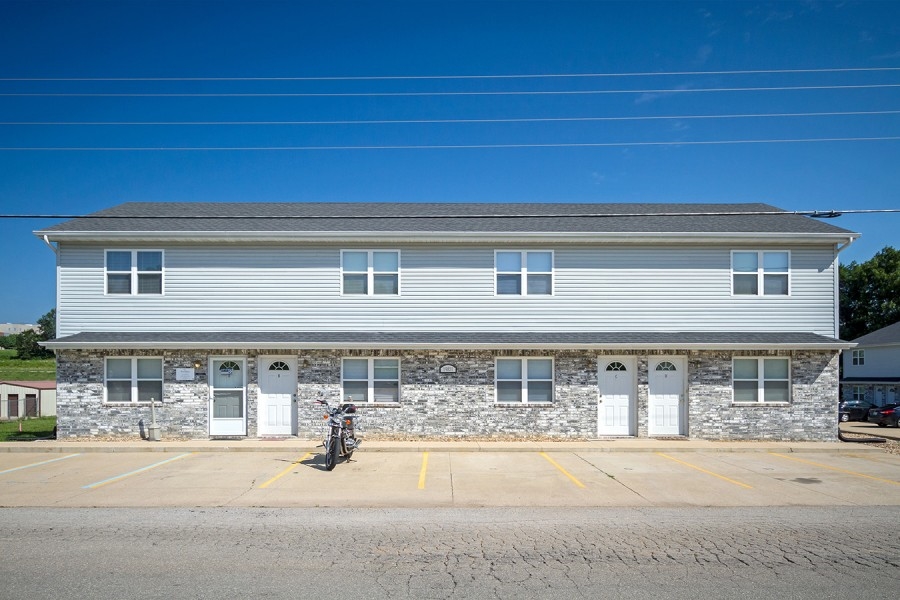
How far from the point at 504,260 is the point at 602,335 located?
3.42 m

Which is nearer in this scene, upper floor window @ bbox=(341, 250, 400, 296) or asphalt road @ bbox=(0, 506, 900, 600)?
asphalt road @ bbox=(0, 506, 900, 600)

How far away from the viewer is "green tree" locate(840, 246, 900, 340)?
A: 5644 centimetres

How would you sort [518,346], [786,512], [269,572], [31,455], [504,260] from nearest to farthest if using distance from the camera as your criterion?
[269,572] < [786,512] < [31,455] < [518,346] < [504,260]

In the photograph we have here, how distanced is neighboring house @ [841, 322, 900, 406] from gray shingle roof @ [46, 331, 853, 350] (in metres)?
24.2

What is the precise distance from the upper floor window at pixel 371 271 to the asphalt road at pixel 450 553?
8811 millimetres

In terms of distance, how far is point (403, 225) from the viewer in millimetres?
18625

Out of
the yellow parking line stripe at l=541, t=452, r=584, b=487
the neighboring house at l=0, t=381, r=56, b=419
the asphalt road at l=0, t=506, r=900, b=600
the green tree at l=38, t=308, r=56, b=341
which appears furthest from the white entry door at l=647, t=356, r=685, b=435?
the green tree at l=38, t=308, r=56, b=341

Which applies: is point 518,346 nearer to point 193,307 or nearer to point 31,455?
point 193,307

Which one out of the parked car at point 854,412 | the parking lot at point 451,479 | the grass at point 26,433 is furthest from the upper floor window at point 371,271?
the parked car at point 854,412

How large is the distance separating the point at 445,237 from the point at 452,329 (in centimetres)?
256

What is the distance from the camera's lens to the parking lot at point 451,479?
10.4m

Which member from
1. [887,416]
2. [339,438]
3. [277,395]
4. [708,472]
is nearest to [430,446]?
[339,438]

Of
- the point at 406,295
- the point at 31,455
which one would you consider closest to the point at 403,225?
the point at 406,295

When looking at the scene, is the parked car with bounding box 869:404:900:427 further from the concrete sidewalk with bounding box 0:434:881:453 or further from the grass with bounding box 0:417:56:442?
the grass with bounding box 0:417:56:442
